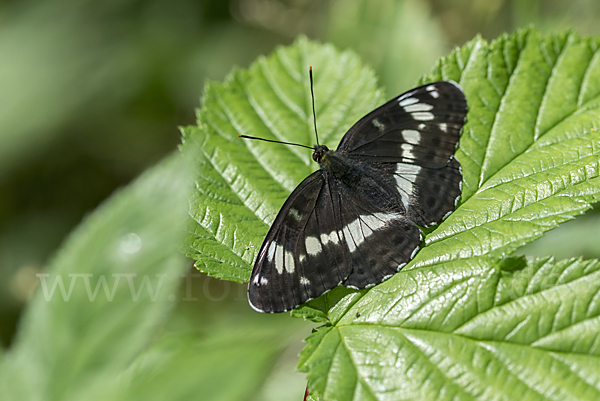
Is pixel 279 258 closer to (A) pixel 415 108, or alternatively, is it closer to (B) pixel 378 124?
(B) pixel 378 124

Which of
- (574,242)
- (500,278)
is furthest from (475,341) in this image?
(574,242)

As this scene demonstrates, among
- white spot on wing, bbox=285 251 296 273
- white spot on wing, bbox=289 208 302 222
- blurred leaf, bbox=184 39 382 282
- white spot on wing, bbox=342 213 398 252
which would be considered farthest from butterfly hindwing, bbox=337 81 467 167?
white spot on wing, bbox=285 251 296 273

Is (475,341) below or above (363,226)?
below

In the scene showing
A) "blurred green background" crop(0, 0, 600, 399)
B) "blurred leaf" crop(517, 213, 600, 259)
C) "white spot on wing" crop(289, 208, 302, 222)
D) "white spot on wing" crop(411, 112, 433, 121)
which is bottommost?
"blurred leaf" crop(517, 213, 600, 259)

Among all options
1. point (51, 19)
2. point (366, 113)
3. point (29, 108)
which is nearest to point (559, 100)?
point (366, 113)

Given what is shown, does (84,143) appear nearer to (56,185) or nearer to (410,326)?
(56,185)

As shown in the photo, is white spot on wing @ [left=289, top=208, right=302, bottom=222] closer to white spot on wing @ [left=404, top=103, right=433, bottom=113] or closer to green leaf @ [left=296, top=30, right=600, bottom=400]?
green leaf @ [left=296, top=30, right=600, bottom=400]

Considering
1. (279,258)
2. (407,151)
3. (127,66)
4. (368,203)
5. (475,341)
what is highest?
(127,66)
